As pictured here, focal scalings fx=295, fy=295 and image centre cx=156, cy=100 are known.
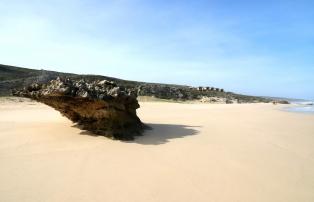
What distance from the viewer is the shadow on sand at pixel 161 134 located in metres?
5.76

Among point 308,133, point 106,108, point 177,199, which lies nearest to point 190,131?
point 106,108

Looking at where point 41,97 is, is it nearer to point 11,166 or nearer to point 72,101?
point 72,101

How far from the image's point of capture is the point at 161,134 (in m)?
6.55

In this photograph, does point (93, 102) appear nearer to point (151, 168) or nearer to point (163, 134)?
point (163, 134)

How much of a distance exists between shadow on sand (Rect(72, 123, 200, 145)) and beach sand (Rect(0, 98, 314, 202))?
2cm

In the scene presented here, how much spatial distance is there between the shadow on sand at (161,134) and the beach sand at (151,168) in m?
0.02

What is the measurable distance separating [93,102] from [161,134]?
1735mm

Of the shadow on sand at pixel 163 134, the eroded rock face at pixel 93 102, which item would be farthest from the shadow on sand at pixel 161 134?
the eroded rock face at pixel 93 102

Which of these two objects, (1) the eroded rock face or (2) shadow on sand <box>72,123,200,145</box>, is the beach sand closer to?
(2) shadow on sand <box>72,123,200,145</box>

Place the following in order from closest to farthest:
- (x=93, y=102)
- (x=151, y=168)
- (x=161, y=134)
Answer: (x=151, y=168) → (x=93, y=102) → (x=161, y=134)

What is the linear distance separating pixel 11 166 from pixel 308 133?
7097mm

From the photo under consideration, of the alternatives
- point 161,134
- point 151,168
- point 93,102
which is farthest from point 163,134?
point 151,168

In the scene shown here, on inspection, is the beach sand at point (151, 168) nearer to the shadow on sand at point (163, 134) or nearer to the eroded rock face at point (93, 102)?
the shadow on sand at point (163, 134)

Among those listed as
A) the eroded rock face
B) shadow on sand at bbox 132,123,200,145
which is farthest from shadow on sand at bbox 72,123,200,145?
the eroded rock face
